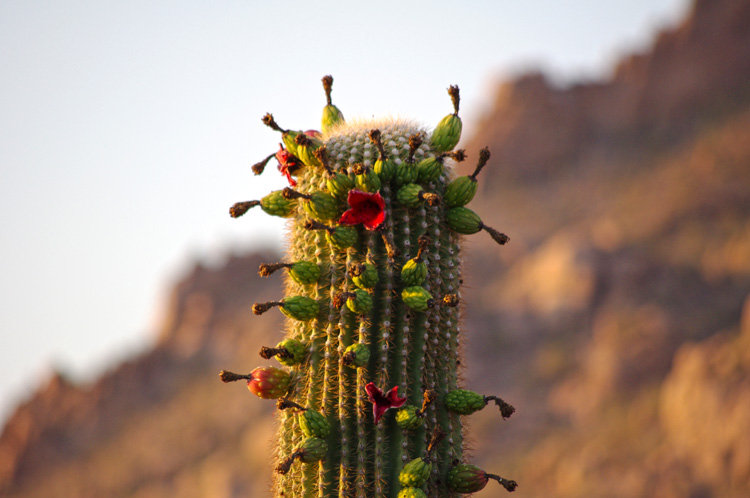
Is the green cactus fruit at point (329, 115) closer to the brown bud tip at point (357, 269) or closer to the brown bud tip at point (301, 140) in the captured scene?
the brown bud tip at point (301, 140)

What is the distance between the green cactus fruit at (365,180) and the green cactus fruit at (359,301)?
528 millimetres

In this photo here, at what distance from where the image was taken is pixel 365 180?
3805 mm

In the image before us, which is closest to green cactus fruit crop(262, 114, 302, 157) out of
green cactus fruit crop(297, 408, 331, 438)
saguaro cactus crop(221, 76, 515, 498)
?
saguaro cactus crop(221, 76, 515, 498)

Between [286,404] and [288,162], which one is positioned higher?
[288,162]

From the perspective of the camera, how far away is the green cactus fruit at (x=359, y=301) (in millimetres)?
3672

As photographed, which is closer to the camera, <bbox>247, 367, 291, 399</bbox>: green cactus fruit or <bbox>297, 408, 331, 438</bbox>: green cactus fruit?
<bbox>297, 408, 331, 438</bbox>: green cactus fruit

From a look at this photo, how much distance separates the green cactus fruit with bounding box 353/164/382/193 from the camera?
3.80m

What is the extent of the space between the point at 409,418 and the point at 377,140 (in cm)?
138

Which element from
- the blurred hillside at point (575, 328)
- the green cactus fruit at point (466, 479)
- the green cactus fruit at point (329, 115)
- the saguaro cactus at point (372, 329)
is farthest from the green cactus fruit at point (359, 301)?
the blurred hillside at point (575, 328)

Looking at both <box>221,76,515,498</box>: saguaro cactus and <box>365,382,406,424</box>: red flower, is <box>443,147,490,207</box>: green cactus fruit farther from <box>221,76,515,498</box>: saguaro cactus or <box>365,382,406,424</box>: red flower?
<box>365,382,406,424</box>: red flower

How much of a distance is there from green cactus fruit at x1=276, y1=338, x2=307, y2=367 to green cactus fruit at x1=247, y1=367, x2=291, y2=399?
0.06 metres

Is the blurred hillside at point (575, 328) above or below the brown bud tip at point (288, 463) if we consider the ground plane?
above

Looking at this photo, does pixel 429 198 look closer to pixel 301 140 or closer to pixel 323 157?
pixel 323 157

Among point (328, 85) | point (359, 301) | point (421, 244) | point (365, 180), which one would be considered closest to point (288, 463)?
point (359, 301)
